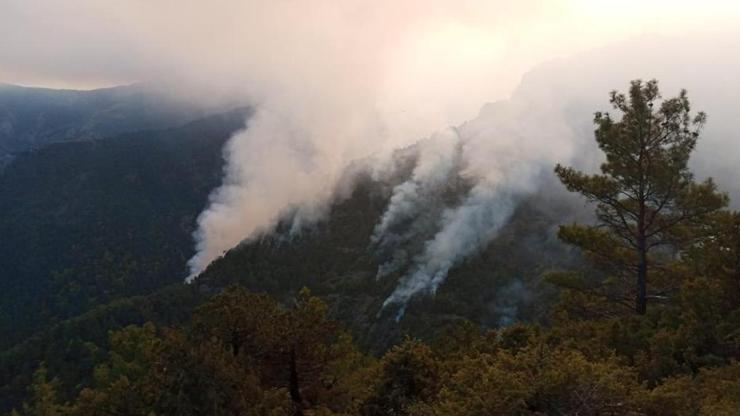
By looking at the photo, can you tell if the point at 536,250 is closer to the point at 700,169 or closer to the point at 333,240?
the point at 700,169

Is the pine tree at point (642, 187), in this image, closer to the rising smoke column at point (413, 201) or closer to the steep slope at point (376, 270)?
the steep slope at point (376, 270)

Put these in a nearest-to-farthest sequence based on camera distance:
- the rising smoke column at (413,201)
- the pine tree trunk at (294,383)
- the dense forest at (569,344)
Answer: the dense forest at (569,344) → the pine tree trunk at (294,383) → the rising smoke column at (413,201)

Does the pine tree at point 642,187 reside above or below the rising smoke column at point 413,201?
below

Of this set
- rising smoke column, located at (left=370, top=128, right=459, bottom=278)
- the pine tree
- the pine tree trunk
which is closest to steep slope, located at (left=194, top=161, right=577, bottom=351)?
rising smoke column, located at (left=370, top=128, right=459, bottom=278)

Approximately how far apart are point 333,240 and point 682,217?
427ft

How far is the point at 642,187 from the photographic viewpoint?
24562 mm

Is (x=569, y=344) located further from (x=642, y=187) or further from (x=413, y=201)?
(x=413, y=201)

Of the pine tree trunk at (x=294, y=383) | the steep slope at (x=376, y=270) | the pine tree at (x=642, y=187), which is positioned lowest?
the pine tree trunk at (x=294, y=383)

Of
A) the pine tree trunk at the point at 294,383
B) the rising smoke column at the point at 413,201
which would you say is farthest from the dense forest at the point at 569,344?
the rising smoke column at the point at 413,201

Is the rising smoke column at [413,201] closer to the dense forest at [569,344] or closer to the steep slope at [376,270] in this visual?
the steep slope at [376,270]

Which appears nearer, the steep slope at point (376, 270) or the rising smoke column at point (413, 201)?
the steep slope at point (376, 270)

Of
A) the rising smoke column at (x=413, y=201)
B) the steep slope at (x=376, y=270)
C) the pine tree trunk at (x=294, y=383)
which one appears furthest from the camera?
the rising smoke column at (x=413, y=201)

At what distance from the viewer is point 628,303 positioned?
28672 mm

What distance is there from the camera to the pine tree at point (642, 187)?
2388cm
